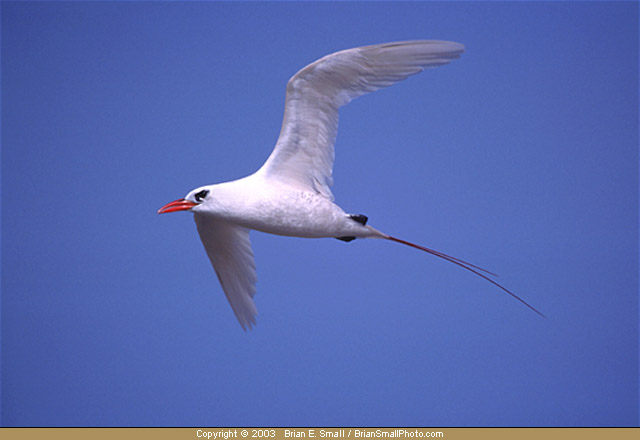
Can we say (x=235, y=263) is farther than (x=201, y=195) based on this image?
Yes

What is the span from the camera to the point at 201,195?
118 inches

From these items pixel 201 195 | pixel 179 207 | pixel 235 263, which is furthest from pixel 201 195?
pixel 235 263

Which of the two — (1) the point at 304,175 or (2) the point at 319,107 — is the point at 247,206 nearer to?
(1) the point at 304,175

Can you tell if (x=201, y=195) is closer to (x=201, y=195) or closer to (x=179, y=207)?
(x=201, y=195)

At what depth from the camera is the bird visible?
292 centimetres

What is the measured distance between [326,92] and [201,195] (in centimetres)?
73

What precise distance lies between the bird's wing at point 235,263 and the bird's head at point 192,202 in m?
0.39

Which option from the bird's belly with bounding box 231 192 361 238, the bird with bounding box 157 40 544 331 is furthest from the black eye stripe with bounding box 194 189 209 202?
the bird's belly with bounding box 231 192 361 238

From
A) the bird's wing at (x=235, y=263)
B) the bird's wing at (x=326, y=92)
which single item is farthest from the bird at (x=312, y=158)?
→ the bird's wing at (x=235, y=263)

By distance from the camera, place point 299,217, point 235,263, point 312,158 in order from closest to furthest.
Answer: point 299,217
point 312,158
point 235,263

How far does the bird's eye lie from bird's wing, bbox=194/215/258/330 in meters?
0.42

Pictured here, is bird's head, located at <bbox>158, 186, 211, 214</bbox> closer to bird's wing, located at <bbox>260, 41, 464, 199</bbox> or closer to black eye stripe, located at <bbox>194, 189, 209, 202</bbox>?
black eye stripe, located at <bbox>194, 189, 209, 202</bbox>

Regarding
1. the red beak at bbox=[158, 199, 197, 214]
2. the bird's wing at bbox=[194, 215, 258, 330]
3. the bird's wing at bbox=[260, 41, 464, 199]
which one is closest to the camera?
the bird's wing at bbox=[260, 41, 464, 199]
